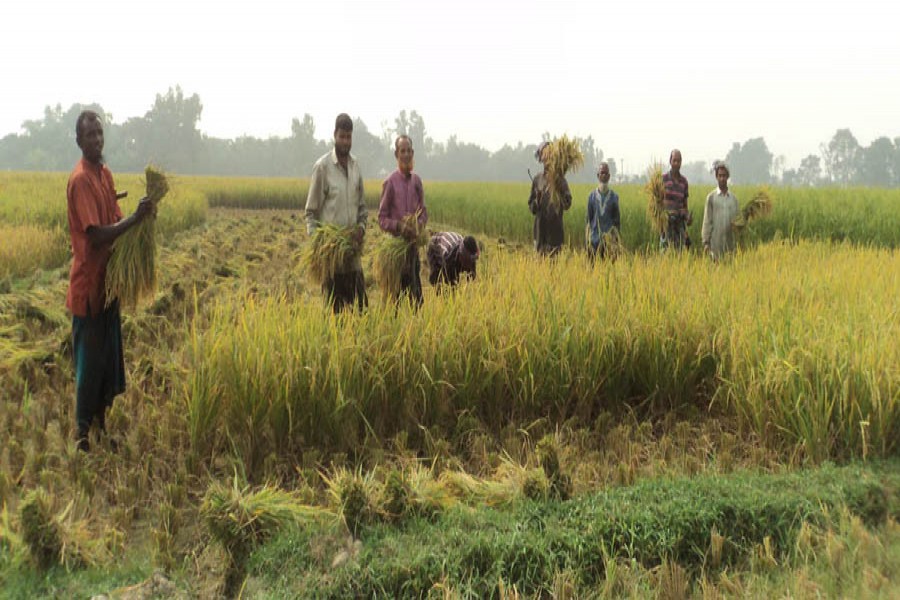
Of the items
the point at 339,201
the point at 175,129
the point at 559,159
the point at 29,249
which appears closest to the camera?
the point at 339,201

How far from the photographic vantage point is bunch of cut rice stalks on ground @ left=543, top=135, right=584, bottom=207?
6.22 meters

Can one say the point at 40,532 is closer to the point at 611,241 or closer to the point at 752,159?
the point at 611,241

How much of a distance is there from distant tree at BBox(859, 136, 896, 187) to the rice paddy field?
9111cm

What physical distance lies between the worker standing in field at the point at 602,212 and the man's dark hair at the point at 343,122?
3.20 m

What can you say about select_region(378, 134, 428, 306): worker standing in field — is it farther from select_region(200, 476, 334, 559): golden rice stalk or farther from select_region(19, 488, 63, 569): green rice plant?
select_region(19, 488, 63, 569): green rice plant

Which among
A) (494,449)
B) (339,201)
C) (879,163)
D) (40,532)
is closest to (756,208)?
(339,201)

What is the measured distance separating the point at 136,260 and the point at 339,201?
142 cm

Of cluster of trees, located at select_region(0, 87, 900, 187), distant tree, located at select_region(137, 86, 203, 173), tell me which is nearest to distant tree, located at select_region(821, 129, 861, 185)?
cluster of trees, located at select_region(0, 87, 900, 187)

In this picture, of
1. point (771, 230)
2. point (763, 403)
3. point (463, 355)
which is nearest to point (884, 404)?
point (763, 403)

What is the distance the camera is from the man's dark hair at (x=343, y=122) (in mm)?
4223

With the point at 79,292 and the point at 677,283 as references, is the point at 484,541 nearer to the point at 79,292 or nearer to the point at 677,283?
the point at 79,292

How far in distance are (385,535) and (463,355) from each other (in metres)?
1.45

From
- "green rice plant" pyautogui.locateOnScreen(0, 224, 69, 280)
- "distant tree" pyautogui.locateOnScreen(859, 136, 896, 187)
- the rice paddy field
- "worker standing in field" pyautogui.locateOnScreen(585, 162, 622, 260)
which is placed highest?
"distant tree" pyautogui.locateOnScreen(859, 136, 896, 187)

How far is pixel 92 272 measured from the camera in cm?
333
